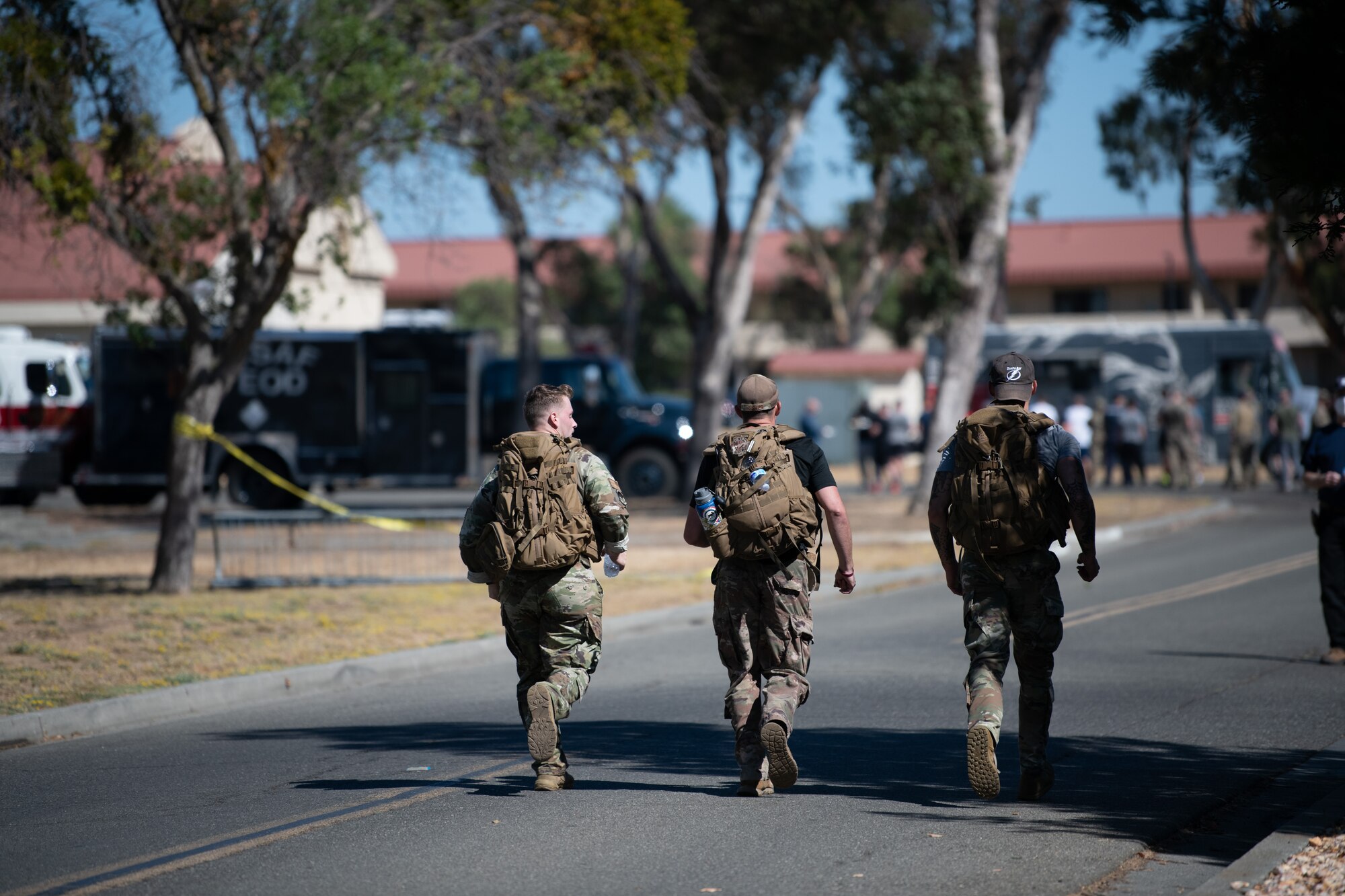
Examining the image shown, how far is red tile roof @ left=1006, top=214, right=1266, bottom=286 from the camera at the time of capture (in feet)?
167

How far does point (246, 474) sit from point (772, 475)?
19.3 meters

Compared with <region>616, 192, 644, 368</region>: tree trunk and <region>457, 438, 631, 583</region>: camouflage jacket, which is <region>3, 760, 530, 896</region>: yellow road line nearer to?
<region>457, 438, 631, 583</region>: camouflage jacket

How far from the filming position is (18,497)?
23109 mm

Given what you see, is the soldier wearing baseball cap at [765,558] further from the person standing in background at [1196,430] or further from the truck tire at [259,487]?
the person standing in background at [1196,430]

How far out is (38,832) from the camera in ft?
19.1

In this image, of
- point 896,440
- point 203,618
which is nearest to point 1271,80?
point 203,618

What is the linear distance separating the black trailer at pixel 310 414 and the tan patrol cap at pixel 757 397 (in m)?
18.7

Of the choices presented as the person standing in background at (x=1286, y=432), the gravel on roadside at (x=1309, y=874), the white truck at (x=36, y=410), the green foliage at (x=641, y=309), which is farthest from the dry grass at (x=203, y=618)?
the green foliage at (x=641, y=309)

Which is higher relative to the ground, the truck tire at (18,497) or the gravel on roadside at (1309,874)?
the truck tire at (18,497)

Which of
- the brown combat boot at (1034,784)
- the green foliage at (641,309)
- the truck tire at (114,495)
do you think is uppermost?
the green foliage at (641,309)

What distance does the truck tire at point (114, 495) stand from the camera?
2409 cm

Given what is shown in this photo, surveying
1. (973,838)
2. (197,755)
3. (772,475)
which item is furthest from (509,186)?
(973,838)

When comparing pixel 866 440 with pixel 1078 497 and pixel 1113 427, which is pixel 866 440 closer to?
pixel 1113 427

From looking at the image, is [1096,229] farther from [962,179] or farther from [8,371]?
[8,371]
